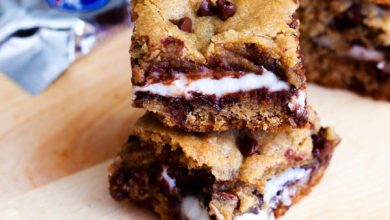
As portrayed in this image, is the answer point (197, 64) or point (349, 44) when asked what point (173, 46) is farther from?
point (349, 44)

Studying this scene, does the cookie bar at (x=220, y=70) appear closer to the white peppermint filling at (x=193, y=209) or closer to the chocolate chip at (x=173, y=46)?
the chocolate chip at (x=173, y=46)

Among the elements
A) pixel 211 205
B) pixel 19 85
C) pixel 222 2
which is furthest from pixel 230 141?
pixel 19 85

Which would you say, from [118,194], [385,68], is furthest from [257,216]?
[385,68]

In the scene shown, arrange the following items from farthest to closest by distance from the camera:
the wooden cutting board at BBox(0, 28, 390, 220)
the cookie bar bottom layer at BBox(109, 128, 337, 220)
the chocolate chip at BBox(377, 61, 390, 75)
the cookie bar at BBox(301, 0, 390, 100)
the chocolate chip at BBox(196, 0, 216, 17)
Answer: the chocolate chip at BBox(377, 61, 390, 75) → the cookie bar at BBox(301, 0, 390, 100) → the wooden cutting board at BBox(0, 28, 390, 220) → the chocolate chip at BBox(196, 0, 216, 17) → the cookie bar bottom layer at BBox(109, 128, 337, 220)

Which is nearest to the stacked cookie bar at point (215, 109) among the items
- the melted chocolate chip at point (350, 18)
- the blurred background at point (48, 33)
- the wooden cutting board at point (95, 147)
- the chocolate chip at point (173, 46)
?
the chocolate chip at point (173, 46)

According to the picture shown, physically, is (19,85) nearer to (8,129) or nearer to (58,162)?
(8,129)

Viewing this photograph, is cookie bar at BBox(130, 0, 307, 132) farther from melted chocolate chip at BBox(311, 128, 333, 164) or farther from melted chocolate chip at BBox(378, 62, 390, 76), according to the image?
melted chocolate chip at BBox(378, 62, 390, 76)

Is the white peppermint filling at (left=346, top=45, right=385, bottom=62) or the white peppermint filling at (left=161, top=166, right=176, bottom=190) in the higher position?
the white peppermint filling at (left=346, top=45, right=385, bottom=62)

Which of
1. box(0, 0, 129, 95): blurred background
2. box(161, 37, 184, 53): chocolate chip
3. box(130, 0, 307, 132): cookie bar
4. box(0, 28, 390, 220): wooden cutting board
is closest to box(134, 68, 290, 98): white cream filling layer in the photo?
box(130, 0, 307, 132): cookie bar
